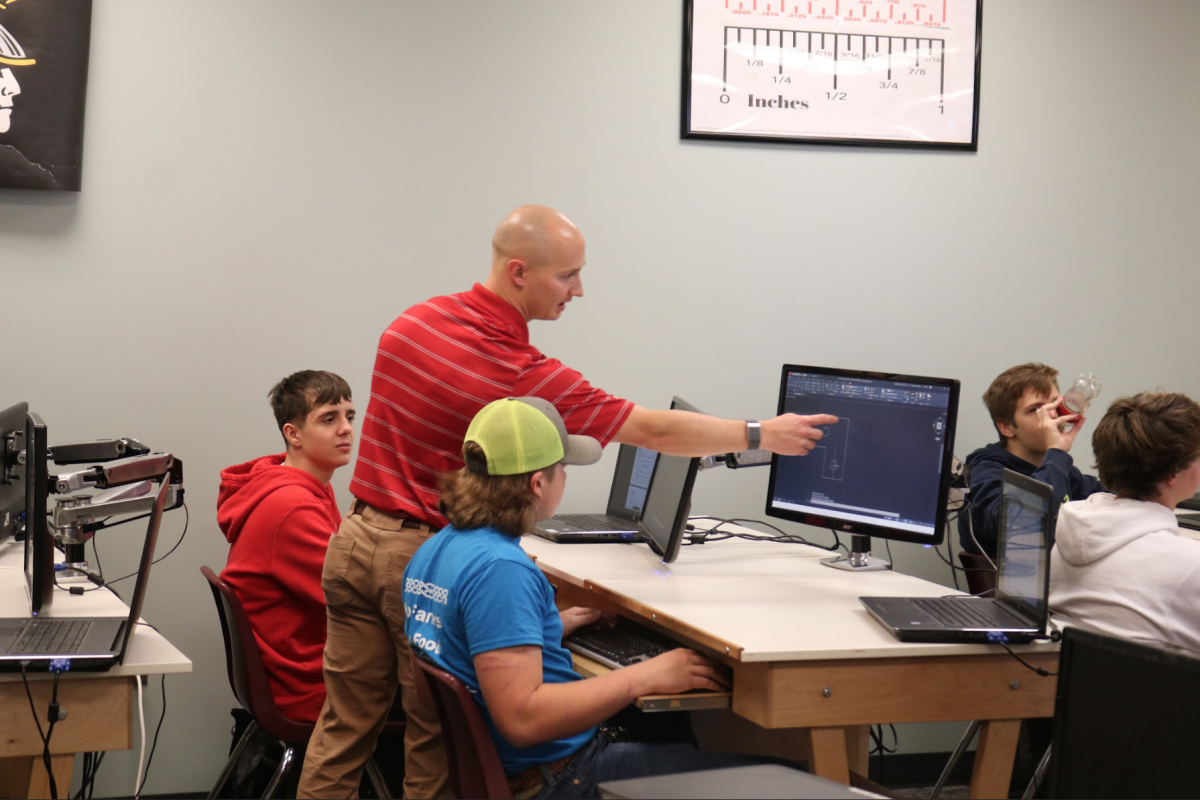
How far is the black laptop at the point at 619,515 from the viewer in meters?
3.20

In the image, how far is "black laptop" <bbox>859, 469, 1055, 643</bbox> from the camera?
198 centimetres

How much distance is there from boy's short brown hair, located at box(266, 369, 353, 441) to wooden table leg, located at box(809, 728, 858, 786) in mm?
1562

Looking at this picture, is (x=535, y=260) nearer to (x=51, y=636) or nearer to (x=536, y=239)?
(x=536, y=239)

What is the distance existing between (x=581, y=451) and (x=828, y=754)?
707mm

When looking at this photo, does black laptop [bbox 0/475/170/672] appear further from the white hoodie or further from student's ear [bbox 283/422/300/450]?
the white hoodie

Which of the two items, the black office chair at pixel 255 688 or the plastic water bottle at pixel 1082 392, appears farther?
the plastic water bottle at pixel 1082 392

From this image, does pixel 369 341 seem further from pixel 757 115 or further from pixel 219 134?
pixel 757 115

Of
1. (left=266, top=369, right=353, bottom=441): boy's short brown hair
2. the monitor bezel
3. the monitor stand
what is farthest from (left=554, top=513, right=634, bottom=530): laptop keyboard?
(left=266, top=369, right=353, bottom=441): boy's short brown hair

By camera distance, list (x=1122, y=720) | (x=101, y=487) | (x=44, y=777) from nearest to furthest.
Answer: (x=1122, y=720) → (x=44, y=777) → (x=101, y=487)

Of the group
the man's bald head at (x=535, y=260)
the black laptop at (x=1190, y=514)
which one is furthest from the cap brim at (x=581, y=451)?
the black laptop at (x=1190, y=514)

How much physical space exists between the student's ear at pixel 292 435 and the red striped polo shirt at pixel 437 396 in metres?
0.57

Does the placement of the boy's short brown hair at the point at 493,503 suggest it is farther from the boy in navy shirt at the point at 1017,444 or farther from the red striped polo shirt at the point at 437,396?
the boy in navy shirt at the point at 1017,444

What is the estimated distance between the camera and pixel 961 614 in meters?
2.15

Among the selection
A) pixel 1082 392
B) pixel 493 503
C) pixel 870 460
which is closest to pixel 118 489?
pixel 493 503
